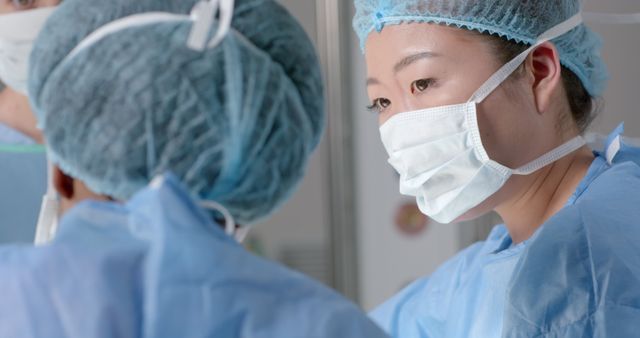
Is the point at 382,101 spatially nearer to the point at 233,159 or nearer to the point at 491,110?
the point at 491,110

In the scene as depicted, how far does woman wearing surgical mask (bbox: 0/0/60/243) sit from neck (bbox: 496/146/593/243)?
816 mm

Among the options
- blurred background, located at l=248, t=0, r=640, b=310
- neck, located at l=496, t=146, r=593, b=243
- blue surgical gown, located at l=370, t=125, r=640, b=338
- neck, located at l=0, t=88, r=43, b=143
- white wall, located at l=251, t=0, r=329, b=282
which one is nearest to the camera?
blue surgical gown, located at l=370, t=125, r=640, b=338

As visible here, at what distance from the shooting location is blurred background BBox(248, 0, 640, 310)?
3.00m

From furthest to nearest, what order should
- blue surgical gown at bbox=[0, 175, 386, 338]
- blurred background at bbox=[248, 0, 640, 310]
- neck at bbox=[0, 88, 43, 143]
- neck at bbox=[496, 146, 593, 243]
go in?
blurred background at bbox=[248, 0, 640, 310]
neck at bbox=[496, 146, 593, 243]
neck at bbox=[0, 88, 43, 143]
blue surgical gown at bbox=[0, 175, 386, 338]

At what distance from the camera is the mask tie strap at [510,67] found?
5.01 ft

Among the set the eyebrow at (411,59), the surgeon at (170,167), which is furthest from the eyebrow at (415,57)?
the surgeon at (170,167)

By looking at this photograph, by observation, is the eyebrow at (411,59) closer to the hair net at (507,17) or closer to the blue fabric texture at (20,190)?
the hair net at (507,17)

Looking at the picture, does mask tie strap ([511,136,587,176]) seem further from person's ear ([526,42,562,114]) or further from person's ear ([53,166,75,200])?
person's ear ([53,166,75,200])

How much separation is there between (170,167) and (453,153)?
0.69 meters

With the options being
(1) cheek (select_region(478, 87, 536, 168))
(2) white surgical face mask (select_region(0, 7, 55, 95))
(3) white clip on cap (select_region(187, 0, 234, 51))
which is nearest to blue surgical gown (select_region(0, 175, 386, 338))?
(3) white clip on cap (select_region(187, 0, 234, 51))

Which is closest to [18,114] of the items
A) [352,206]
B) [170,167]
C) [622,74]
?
[170,167]

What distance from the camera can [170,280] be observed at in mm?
893

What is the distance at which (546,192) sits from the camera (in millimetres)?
1589

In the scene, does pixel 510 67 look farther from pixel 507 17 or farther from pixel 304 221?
pixel 304 221
